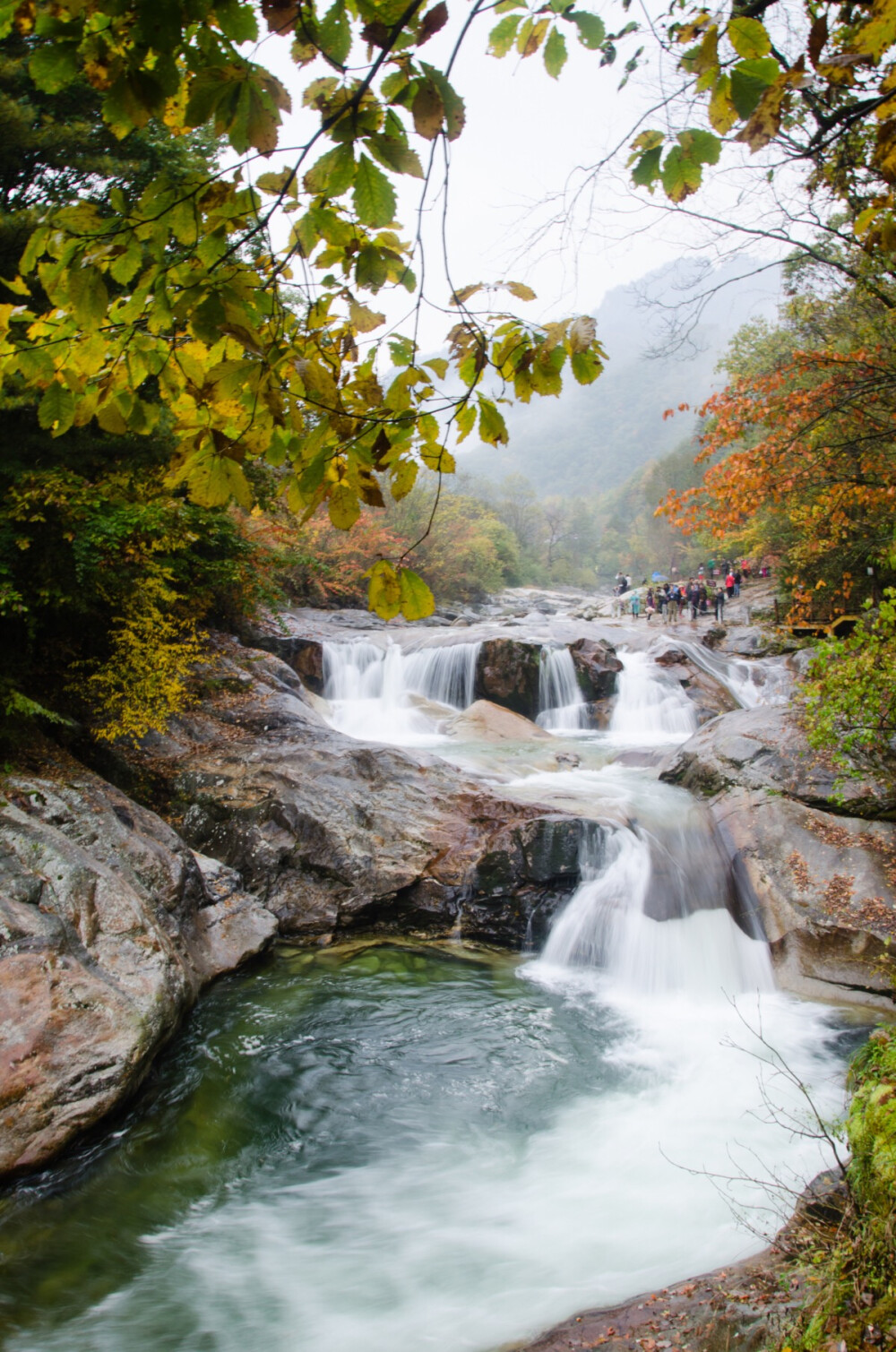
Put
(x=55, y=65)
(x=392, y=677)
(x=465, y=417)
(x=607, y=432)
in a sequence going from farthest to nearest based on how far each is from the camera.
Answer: (x=607, y=432), (x=392, y=677), (x=465, y=417), (x=55, y=65)

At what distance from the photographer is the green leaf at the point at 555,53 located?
5.82 feet

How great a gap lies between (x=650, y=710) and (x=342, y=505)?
16.5 metres

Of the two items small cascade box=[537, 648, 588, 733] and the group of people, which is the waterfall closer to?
small cascade box=[537, 648, 588, 733]

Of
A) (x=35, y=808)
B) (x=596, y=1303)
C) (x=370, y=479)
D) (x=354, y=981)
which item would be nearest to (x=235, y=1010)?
(x=354, y=981)

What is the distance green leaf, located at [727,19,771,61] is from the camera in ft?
4.91

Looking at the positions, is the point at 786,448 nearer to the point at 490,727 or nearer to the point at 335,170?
the point at 335,170

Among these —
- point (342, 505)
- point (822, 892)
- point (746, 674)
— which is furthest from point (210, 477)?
point (746, 674)

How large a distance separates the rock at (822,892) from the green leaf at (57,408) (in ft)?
21.2

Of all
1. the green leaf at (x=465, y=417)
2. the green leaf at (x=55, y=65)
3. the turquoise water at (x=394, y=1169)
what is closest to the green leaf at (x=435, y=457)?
the green leaf at (x=465, y=417)

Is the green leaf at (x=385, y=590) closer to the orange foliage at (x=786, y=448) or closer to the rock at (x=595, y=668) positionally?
the orange foliage at (x=786, y=448)

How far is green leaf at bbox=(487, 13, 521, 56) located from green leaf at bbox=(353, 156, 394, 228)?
1.80 ft

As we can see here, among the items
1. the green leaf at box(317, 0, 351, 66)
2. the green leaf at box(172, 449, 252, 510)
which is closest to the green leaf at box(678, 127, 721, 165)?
the green leaf at box(317, 0, 351, 66)

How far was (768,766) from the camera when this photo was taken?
854cm

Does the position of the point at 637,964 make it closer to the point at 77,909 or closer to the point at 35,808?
the point at 77,909
